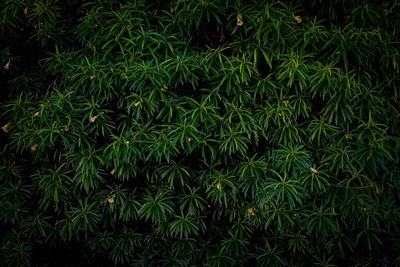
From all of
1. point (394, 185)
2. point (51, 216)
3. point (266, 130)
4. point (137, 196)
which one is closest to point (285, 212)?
point (266, 130)

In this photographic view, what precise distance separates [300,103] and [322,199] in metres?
0.63

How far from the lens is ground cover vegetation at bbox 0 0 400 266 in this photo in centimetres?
320

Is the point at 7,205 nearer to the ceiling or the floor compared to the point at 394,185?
nearer to the floor

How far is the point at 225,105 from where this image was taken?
325 cm

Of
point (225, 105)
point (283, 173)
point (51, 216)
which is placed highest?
point (225, 105)

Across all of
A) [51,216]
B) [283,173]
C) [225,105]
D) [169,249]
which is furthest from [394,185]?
[51,216]

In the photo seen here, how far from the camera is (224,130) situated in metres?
3.21

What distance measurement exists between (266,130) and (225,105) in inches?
12.2

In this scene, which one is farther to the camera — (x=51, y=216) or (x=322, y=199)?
(x=51, y=216)

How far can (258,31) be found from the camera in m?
3.19

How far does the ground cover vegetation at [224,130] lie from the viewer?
320cm

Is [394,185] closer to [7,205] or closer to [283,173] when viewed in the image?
[283,173]

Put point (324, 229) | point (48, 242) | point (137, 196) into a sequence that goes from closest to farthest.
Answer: point (324, 229) < point (137, 196) < point (48, 242)

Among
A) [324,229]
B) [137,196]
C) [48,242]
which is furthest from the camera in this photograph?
[48,242]
